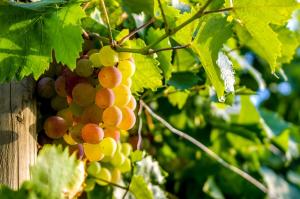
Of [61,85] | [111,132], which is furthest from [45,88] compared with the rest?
[111,132]

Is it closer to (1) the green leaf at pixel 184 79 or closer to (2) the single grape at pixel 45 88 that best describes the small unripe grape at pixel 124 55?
(2) the single grape at pixel 45 88

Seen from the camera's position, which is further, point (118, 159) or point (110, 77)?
point (118, 159)

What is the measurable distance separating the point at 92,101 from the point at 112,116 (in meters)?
0.04

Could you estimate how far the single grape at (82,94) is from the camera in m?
0.97

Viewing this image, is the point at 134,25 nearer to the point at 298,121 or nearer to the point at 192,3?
the point at 192,3

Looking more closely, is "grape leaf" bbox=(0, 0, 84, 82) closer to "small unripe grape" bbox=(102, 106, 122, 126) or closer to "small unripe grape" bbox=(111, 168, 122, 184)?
"small unripe grape" bbox=(102, 106, 122, 126)

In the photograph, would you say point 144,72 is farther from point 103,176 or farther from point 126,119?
point 103,176

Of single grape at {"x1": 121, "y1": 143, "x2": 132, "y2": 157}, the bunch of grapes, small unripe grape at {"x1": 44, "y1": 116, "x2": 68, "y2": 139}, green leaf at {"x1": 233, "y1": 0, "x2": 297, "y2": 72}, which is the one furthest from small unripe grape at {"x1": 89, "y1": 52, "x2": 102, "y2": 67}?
single grape at {"x1": 121, "y1": 143, "x2": 132, "y2": 157}

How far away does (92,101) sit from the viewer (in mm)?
991

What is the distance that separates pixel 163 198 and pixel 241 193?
737 mm

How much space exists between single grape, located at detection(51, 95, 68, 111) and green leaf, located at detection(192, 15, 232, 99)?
22 centimetres

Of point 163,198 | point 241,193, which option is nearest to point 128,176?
point 163,198

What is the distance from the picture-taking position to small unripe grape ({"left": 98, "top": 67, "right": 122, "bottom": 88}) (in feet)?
3.15

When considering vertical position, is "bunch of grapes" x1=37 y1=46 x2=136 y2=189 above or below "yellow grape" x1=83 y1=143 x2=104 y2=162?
above
